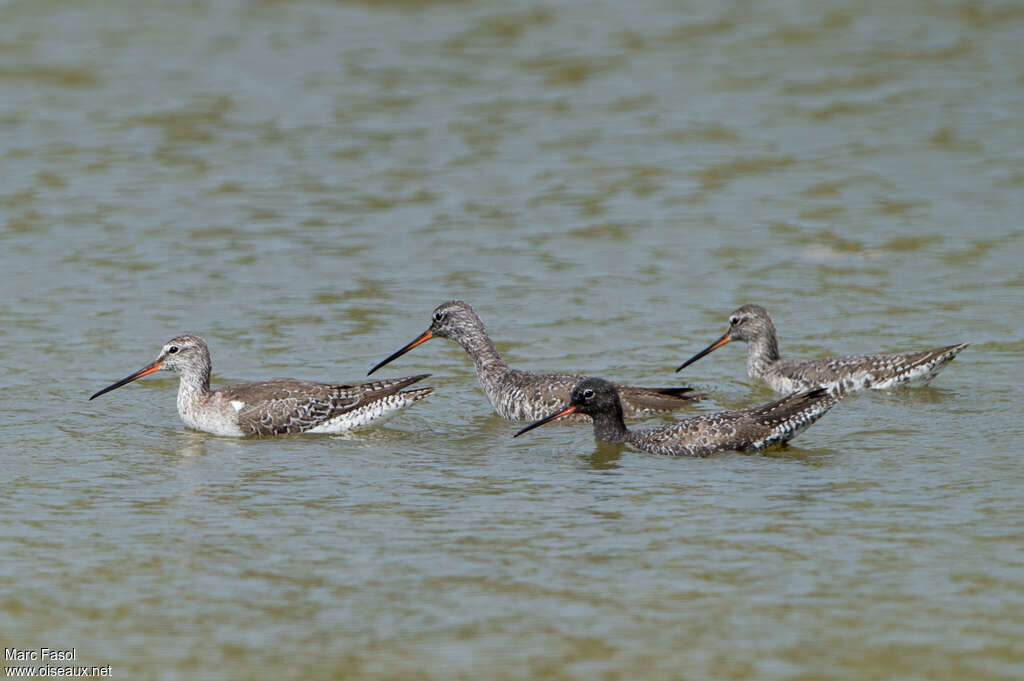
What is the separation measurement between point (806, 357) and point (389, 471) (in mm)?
5117

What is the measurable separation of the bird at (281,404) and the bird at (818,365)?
110 inches

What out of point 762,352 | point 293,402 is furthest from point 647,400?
point 293,402

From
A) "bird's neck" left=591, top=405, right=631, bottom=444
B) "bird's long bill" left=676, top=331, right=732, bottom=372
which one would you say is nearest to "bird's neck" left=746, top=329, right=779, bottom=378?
"bird's long bill" left=676, top=331, right=732, bottom=372

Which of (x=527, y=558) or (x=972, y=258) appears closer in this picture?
(x=527, y=558)

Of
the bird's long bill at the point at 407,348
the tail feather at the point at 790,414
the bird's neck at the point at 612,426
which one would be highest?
Result: the bird's long bill at the point at 407,348

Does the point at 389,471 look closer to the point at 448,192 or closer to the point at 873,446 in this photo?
the point at 873,446

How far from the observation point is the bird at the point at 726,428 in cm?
1200

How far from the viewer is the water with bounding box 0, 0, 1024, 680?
8.59 m

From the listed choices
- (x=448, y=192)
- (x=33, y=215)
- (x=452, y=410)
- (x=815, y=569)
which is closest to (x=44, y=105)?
(x=33, y=215)

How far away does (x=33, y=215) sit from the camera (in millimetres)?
19219

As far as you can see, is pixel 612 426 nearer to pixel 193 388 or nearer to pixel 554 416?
pixel 554 416

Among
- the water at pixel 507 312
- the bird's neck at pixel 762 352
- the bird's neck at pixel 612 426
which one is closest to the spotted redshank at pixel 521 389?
the water at pixel 507 312

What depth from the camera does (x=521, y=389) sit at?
44.2 feet

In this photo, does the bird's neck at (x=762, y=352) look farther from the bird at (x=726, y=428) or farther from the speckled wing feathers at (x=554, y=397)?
the bird at (x=726, y=428)
